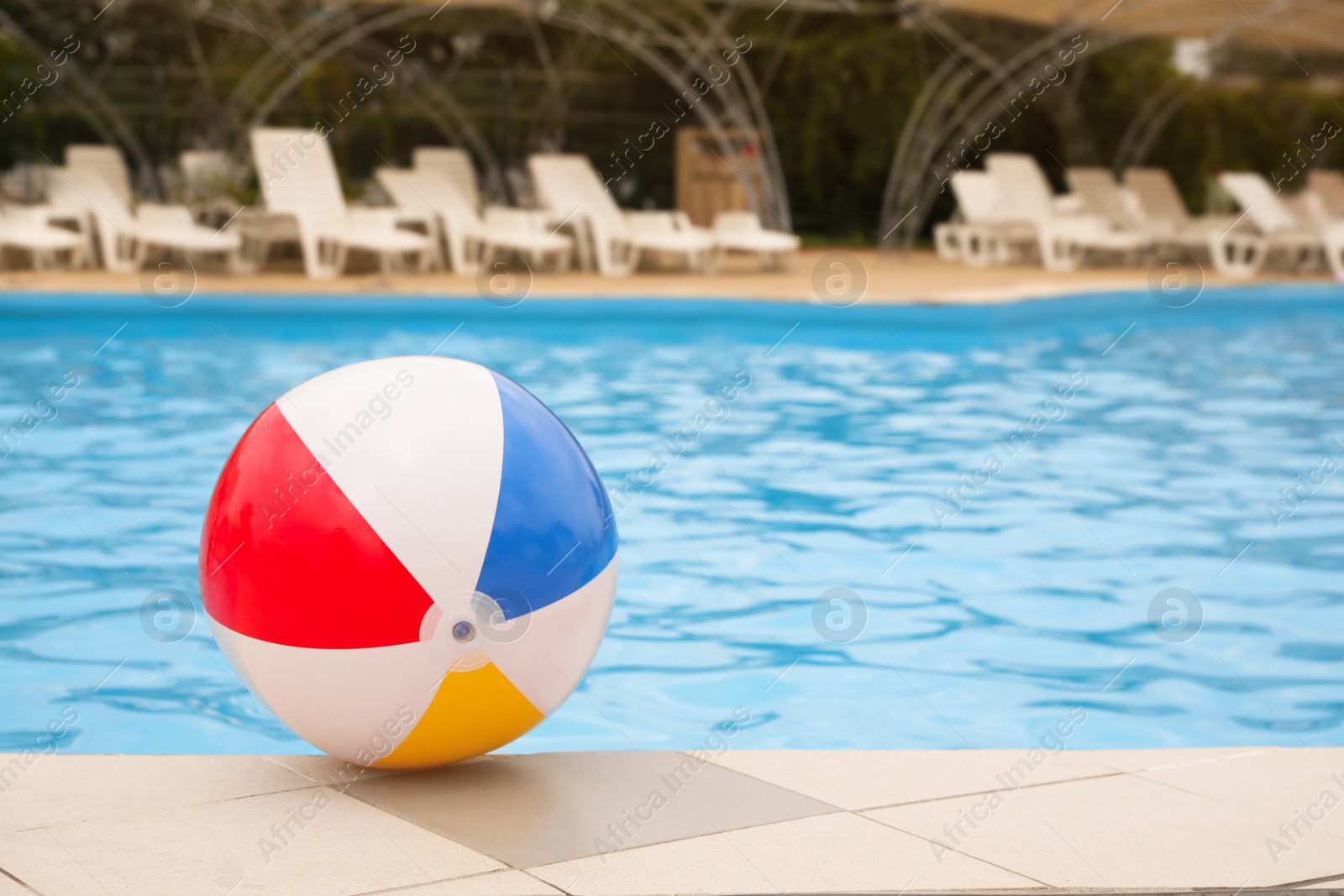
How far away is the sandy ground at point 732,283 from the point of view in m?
13.0

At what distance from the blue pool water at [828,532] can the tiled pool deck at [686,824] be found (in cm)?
105

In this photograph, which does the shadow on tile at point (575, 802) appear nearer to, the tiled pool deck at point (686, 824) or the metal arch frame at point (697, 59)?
the tiled pool deck at point (686, 824)

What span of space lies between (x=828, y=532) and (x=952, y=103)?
52.9 ft

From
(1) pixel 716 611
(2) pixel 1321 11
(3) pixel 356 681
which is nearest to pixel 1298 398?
(1) pixel 716 611

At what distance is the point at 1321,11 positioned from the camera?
1742cm

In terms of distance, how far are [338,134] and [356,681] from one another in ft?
→ 61.8

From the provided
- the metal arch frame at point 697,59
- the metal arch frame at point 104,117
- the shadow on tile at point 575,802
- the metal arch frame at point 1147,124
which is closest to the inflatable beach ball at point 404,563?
the shadow on tile at point 575,802

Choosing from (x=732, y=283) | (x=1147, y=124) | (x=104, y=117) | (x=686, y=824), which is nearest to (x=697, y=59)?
(x=732, y=283)

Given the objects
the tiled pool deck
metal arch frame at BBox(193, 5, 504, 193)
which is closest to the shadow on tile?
the tiled pool deck

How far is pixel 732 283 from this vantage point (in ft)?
47.9

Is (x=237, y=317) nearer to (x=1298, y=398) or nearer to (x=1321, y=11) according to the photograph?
(x=1298, y=398)

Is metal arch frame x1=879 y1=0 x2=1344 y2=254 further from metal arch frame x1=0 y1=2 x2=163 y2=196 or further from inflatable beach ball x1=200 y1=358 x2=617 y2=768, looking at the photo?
inflatable beach ball x1=200 y1=358 x2=617 y2=768

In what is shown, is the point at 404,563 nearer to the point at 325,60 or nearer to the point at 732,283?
the point at 732,283

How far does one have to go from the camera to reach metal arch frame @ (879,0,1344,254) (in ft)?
58.0
